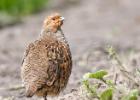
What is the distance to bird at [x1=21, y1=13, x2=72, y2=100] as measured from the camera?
7.31 m

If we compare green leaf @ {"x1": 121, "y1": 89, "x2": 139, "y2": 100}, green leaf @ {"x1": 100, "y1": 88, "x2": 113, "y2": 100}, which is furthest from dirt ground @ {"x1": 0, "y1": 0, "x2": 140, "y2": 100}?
green leaf @ {"x1": 121, "y1": 89, "x2": 139, "y2": 100}

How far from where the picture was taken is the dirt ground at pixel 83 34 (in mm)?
9930

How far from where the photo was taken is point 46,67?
7383 millimetres

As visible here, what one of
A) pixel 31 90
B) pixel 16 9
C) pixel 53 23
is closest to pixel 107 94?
pixel 31 90

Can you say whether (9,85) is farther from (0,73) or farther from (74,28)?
(74,28)

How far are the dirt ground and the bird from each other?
24 cm

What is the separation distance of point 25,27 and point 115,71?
749 centimetres

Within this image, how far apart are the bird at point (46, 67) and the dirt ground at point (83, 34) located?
24 centimetres

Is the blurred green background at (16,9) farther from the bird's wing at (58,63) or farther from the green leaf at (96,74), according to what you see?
the green leaf at (96,74)

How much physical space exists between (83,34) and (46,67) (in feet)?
22.9

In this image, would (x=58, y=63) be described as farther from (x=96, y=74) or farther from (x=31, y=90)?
(x=96, y=74)

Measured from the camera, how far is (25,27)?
50.9 ft

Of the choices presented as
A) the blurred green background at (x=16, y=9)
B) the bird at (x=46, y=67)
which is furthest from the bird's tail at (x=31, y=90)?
the blurred green background at (x=16, y=9)

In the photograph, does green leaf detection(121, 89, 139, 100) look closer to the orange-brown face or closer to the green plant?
the orange-brown face
